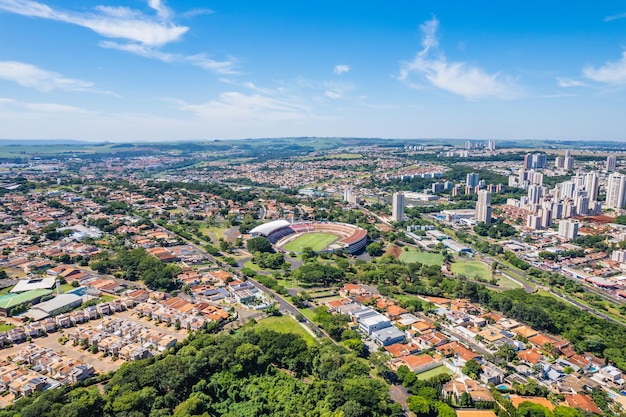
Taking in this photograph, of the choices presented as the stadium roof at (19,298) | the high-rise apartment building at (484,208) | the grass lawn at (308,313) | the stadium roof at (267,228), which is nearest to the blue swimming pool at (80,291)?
the stadium roof at (19,298)

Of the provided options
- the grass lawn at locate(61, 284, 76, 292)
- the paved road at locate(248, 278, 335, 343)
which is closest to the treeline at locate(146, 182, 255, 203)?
the paved road at locate(248, 278, 335, 343)

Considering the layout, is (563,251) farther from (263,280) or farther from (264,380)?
(264,380)

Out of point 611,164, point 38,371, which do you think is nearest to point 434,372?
point 38,371

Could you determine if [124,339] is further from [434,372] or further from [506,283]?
[506,283]

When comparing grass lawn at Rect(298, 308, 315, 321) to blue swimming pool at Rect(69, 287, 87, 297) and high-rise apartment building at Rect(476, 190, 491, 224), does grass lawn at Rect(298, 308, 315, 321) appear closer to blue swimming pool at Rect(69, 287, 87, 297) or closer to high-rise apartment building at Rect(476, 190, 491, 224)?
blue swimming pool at Rect(69, 287, 87, 297)

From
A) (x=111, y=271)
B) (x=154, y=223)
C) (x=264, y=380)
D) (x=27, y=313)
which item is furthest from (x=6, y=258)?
(x=264, y=380)

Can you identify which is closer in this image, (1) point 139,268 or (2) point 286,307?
(2) point 286,307
